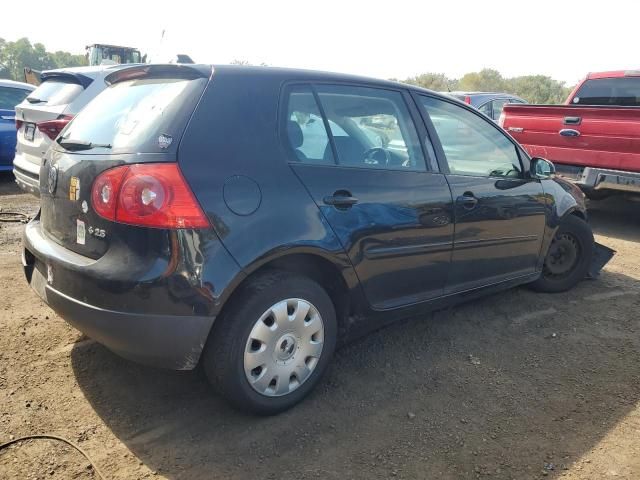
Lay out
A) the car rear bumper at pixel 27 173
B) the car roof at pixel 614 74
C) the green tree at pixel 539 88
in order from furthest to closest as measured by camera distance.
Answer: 1. the green tree at pixel 539 88
2. the car roof at pixel 614 74
3. the car rear bumper at pixel 27 173

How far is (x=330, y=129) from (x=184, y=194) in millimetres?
1002

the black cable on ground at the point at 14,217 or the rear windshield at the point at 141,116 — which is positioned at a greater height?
the rear windshield at the point at 141,116

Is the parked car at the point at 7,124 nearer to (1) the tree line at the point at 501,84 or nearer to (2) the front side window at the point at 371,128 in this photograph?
(2) the front side window at the point at 371,128

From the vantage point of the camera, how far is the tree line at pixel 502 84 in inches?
1478

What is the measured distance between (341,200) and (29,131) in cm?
508

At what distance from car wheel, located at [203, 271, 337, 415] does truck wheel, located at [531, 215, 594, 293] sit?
267cm

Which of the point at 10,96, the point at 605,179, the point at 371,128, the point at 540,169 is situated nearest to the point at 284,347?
the point at 371,128

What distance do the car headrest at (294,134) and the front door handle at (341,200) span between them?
0.31 metres

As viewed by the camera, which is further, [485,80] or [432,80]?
[485,80]

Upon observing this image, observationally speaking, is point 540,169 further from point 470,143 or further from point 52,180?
point 52,180

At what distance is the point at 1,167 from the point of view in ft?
26.4

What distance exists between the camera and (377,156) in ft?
10.4

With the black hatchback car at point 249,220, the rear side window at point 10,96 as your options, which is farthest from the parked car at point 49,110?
the black hatchback car at point 249,220

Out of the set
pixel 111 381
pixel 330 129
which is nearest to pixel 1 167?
pixel 111 381
